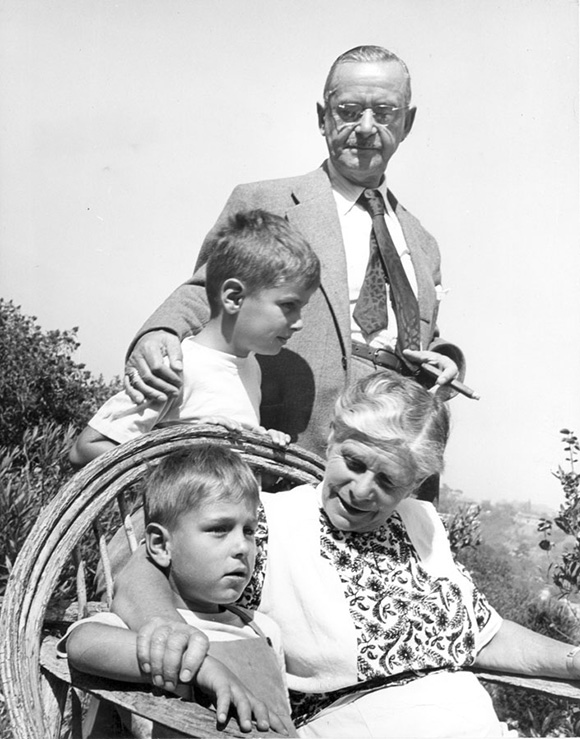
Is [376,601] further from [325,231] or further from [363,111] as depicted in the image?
[363,111]

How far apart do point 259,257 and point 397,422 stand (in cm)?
63

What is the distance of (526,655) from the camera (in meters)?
2.18

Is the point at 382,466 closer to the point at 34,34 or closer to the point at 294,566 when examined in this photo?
the point at 294,566

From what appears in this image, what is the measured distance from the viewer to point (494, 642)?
221cm

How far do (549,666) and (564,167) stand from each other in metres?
3.25

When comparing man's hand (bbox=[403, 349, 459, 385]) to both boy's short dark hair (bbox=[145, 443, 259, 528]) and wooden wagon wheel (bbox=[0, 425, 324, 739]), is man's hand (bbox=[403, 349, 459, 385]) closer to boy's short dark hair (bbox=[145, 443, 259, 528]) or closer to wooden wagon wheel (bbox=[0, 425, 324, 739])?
wooden wagon wheel (bbox=[0, 425, 324, 739])

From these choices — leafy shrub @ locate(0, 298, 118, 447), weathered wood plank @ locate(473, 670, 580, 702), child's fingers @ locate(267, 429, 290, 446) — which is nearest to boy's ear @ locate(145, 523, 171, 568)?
child's fingers @ locate(267, 429, 290, 446)

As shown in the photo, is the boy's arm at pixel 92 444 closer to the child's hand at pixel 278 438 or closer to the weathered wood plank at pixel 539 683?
the child's hand at pixel 278 438

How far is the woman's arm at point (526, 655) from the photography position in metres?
2.15

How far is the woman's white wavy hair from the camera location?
2.05 meters

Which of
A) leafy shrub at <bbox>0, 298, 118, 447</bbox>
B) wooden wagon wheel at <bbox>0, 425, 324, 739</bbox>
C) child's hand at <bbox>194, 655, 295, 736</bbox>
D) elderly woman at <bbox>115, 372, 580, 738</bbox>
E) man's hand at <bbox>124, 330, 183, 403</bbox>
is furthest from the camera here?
leafy shrub at <bbox>0, 298, 118, 447</bbox>

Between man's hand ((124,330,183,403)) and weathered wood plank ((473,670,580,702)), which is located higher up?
man's hand ((124,330,183,403))

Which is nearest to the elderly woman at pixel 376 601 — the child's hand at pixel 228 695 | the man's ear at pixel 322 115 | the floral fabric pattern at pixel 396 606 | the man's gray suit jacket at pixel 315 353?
the floral fabric pattern at pixel 396 606

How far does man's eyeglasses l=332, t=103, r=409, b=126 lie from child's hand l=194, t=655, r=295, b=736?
69.4 inches
